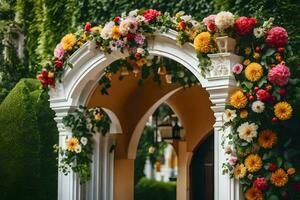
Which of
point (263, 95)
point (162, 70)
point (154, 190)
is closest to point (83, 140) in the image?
point (162, 70)

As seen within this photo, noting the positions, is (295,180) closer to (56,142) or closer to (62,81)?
(62,81)

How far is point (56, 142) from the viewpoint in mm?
10609

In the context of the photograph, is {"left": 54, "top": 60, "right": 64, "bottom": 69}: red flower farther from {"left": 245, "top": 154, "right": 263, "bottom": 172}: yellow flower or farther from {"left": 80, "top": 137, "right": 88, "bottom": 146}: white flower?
{"left": 245, "top": 154, "right": 263, "bottom": 172}: yellow flower

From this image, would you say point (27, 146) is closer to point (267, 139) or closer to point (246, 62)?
point (246, 62)

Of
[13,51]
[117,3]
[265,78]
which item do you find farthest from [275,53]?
[13,51]

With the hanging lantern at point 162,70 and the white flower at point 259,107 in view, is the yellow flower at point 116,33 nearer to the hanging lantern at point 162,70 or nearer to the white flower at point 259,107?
the hanging lantern at point 162,70

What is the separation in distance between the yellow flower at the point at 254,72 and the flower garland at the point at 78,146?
2638mm

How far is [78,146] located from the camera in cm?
895

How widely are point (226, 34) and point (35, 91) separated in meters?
4.22

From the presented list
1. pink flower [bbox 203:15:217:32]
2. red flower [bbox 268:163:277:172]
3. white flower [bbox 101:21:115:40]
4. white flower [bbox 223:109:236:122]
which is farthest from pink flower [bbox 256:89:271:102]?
white flower [bbox 101:21:115:40]

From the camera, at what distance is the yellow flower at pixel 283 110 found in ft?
23.2

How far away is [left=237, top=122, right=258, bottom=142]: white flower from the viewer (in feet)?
23.7

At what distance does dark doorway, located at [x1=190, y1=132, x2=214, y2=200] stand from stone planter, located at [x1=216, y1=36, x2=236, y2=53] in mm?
4747

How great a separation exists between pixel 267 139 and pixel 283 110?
0.39 m
